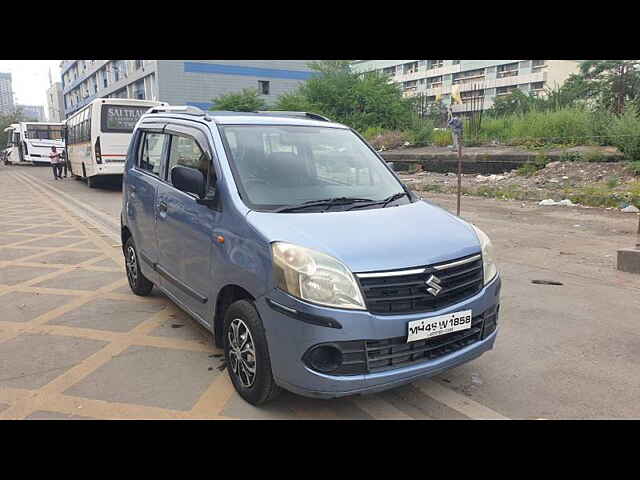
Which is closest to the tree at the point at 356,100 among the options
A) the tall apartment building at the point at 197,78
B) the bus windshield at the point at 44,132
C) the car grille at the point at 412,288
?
the tall apartment building at the point at 197,78

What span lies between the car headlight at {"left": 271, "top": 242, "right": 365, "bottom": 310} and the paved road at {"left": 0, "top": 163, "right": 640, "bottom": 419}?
0.83 m

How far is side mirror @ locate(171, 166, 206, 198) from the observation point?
11.5 ft

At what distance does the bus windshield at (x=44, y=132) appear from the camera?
36031 mm

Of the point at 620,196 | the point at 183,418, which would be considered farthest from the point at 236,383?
the point at 620,196

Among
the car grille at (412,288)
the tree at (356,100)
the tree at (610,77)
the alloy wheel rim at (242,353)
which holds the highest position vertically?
the tree at (610,77)

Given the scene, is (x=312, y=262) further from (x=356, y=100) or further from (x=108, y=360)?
(x=356, y=100)

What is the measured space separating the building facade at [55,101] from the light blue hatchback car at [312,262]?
351ft

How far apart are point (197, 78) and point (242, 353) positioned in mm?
45758

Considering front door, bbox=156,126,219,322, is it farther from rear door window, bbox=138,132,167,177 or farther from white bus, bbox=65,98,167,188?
white bus, bbox=65,98,167,188

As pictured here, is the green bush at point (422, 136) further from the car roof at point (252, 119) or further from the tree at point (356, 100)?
the car roof at point (252, 119)

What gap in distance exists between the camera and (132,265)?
18.2 ft

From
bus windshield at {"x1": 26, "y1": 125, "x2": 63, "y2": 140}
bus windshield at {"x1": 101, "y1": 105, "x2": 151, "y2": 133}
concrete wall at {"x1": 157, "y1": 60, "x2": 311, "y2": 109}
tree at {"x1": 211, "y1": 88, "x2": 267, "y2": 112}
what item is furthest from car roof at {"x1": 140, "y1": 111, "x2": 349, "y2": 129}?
concrete wall at {"x1": 157, "y1": 60, "x2": 311, "y2": 109}

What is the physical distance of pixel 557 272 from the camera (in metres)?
6.23
